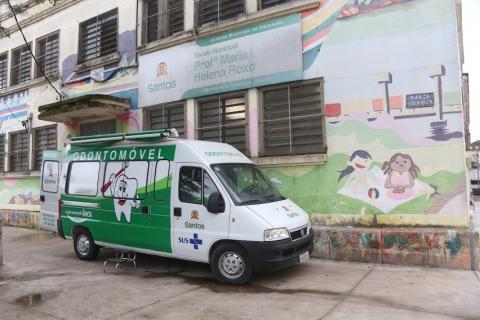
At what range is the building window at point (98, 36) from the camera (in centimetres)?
1330

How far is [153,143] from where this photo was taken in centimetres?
795

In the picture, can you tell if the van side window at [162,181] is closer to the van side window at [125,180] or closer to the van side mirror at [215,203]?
the van side window at [125,180]

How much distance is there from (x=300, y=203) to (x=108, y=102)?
20.5ft

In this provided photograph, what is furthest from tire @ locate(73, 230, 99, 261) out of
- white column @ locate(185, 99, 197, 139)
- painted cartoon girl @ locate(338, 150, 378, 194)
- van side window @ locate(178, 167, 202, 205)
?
painted cartoon girl @ locate(338, 150, 378, 194)

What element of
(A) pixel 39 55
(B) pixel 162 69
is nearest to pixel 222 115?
(B) pixel 162 69

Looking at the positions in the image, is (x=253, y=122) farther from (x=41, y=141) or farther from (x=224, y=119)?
(x=41, y=141)

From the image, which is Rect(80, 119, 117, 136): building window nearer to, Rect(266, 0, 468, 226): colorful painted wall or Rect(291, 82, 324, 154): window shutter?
Rect(291, 82, 324, 154): window shutter

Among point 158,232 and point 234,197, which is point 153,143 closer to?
point 158,232

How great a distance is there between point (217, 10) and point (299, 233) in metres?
6.83

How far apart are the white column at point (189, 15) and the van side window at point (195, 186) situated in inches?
219

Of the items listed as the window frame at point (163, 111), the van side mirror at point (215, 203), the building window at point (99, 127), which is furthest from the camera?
the building window at point (99, 127)

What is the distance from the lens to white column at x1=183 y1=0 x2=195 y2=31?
1139 cm

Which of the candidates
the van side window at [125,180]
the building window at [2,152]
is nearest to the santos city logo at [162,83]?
the van side window at [125,180]

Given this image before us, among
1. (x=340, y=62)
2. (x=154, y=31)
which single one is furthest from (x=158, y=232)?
(x=154, y=31)
